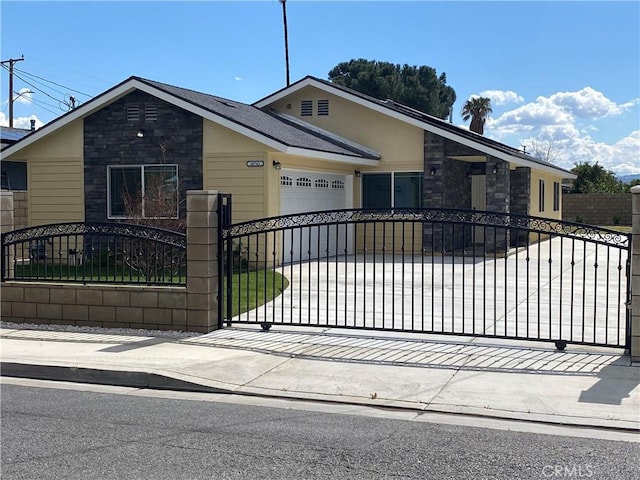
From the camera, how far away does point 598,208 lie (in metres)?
43.0

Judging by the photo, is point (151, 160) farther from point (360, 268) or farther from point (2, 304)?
point (2, 304)

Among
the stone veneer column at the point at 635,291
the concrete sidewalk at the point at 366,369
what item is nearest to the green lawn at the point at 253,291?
the concrete sidewalk at the point at 366,369

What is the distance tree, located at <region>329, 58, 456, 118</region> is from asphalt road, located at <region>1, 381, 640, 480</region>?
41.8m

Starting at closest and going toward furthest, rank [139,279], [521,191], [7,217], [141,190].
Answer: [139,279] → [7,217] → [141,190] → [521,191]

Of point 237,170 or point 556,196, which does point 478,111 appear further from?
point 237,170

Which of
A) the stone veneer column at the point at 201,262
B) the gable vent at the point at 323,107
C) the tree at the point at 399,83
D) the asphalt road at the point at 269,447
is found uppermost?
the tree at the point at 399,83

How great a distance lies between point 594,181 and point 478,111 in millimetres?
14244

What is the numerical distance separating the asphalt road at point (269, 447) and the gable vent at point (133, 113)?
13313 mm

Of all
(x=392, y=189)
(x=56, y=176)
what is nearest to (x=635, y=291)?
(x=392, y=189)

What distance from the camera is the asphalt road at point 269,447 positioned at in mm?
4969

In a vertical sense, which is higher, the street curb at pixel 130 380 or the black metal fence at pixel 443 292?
the black metal fence at pixel 443 292

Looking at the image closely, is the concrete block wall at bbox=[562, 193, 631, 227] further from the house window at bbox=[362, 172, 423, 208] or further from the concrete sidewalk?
the concrete sidewalk

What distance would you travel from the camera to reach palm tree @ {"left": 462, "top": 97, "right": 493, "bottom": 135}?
202 ft

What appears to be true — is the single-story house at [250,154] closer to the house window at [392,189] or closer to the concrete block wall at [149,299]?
the house window at [392,189]
